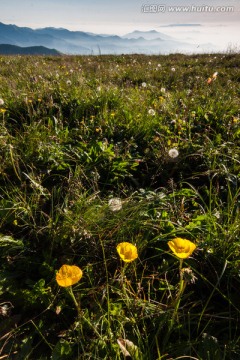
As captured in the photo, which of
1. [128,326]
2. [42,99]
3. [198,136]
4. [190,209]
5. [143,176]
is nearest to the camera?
[128,326]

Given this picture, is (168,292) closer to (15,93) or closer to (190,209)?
(190,209)

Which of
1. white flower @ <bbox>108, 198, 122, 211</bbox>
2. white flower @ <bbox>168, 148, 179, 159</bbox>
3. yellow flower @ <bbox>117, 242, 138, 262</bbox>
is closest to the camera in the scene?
yellow flower @ <bbox>117, 242, 138, 262</bbox>

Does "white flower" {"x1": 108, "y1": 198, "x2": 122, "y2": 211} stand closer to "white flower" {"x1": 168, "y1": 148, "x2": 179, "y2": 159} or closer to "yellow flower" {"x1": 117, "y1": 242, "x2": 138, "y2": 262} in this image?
"yellow flower" {"x1": 117, "y1": 242, "x2": 138, "y2": 262}

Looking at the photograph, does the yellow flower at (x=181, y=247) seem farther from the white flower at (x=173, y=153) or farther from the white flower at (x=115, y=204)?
the white flower at (x=173, y=153)

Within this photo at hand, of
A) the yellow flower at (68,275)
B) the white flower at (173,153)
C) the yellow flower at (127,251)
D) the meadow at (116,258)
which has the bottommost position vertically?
the meadow at (116,258)

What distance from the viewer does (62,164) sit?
2.70 m

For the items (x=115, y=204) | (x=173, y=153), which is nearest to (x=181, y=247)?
(x=115, y=204)

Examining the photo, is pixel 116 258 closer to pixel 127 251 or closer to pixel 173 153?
pixel 127 251

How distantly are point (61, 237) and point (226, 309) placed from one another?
3.64 ft

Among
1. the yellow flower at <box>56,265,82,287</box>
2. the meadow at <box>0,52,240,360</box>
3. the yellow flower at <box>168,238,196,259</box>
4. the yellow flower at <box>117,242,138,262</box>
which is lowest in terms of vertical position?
the meadow at <box>0,52,240,360</box>

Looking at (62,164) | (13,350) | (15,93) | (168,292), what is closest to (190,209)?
(168,292)

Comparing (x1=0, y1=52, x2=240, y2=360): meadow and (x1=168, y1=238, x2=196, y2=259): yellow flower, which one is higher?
(x1=168, y1=238, x2=196, y2=259): yellow flower

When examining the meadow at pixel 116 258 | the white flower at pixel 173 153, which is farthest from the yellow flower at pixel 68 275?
the white flower at pixel 173 153

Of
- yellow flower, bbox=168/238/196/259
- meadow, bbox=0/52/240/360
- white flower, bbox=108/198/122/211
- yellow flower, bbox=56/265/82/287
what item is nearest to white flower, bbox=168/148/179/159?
meadow, bbox=0/52/240/360
